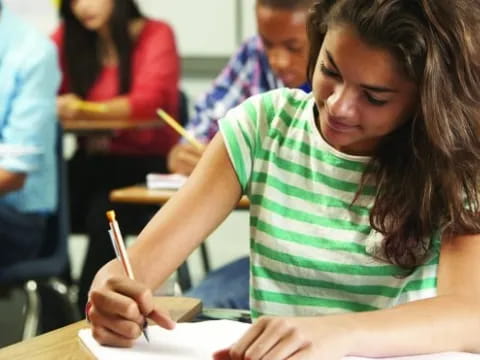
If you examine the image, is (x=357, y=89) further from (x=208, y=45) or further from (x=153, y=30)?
(x=208, y=45)

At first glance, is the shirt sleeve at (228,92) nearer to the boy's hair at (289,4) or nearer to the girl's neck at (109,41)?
the boy's hair at (289,4)

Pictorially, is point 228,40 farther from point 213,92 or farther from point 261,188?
point 261,188

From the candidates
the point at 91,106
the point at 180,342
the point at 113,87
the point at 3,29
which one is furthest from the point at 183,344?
the point at 113,87

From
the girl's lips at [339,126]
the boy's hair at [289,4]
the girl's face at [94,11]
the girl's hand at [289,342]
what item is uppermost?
the girl's lips at [339,126]

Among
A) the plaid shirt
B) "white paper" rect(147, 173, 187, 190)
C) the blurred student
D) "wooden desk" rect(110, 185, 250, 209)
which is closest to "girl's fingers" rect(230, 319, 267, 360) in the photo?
the blurred student

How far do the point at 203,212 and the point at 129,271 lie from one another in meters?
0.21

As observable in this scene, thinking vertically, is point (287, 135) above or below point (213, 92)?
above

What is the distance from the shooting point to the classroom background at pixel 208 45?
4.54 metres

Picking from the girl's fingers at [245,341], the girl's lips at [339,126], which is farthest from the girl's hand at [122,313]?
the girl's lips at [339,126]

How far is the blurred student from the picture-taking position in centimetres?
213

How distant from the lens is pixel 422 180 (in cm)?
130

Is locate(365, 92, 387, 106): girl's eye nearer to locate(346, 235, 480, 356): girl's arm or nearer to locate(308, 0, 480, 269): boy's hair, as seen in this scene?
locate(308, 0, 480, 269): boy's hair

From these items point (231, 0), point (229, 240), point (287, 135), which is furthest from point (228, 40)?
point (287, 135)

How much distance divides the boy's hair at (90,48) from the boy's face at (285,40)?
147 cm
